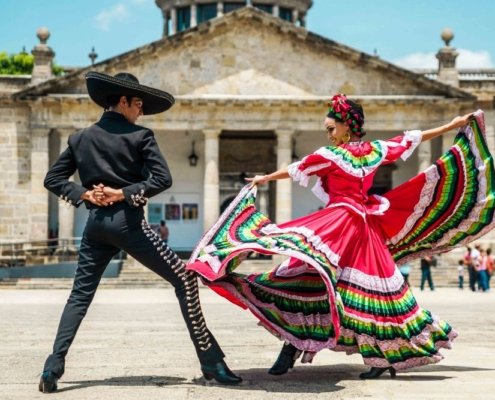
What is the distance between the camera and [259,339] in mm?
10375

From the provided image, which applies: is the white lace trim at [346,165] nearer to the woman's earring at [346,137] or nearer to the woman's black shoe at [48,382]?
the woman's earring at [346,137]

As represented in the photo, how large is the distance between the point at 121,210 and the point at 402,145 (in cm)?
211

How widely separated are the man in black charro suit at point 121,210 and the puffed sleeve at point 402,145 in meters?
1.68

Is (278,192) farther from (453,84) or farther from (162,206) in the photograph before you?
(453,84)

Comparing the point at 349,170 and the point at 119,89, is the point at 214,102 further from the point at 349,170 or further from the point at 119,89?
the point at 119,89

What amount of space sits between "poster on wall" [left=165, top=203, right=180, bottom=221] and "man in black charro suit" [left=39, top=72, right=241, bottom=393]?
30.3m

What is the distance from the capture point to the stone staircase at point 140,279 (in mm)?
29047

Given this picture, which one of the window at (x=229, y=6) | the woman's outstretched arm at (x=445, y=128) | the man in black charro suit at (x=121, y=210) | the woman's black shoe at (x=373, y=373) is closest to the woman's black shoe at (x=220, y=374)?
the man in black charro suit at (x=121, y=210)

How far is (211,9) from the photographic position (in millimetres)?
55719

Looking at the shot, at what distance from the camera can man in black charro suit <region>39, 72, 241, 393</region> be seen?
6590 mm

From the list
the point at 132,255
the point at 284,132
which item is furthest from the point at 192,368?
the point at 284,132

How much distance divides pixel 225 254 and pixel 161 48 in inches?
1172

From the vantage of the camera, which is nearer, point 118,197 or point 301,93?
point 118,197

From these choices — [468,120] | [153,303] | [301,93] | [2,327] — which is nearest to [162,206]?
[301,93]
